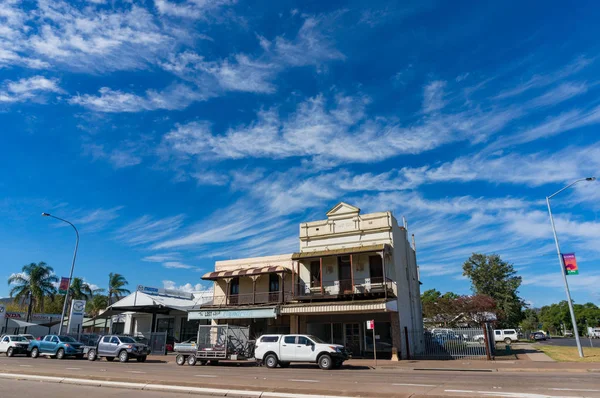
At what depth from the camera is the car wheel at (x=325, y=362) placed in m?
19.9

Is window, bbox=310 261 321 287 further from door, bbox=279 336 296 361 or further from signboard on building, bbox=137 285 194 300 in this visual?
signboard on building, bbox=137 285 194 300

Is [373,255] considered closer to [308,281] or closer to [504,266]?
[308,281]

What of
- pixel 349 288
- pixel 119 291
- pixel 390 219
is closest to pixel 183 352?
pixel 349 288

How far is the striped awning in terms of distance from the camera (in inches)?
1211

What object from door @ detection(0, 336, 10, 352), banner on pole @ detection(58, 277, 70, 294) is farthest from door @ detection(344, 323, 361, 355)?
door @ detection(0, 336, 10, 352)

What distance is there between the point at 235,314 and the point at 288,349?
9.90m

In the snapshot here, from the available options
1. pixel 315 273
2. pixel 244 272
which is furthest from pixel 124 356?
pixel 315 273

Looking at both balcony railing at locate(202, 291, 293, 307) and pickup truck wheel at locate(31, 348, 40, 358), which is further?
balcony railing at locate(202, 291, 293, 307)

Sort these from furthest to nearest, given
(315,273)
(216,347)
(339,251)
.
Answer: (315,273) → (339,251) → (216,347)

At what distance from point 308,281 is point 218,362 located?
836cm

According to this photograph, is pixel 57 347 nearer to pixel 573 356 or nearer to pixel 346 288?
pixel 346 288

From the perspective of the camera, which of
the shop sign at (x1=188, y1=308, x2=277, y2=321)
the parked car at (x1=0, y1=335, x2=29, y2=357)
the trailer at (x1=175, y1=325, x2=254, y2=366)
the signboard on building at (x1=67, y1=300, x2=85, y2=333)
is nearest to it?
the trailer at (x1=175, y1=325, x2=254, y2=366)

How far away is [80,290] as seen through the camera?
66.4 meters

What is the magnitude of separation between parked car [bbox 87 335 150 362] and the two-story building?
5988 millimetres
